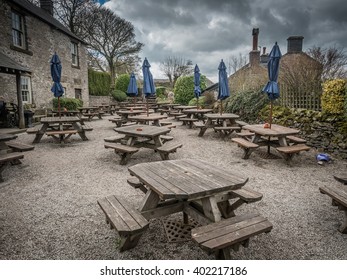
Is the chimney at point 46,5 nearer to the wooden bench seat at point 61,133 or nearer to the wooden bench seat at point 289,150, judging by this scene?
the wooden bench seat at point 61,133

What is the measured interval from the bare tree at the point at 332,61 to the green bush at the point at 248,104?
2296 millimetres

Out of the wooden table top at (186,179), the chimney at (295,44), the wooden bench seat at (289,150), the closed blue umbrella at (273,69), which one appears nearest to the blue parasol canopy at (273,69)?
the closed blue umbrella at (273,69)

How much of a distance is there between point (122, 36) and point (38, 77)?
17424mm

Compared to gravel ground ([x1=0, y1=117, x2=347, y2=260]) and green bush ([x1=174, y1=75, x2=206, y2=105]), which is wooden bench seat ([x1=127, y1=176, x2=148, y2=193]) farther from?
green bush ([x1=174, y1=75, x2=206, y2=105])

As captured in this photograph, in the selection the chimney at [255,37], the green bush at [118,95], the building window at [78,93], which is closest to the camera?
the building window at [78,93]

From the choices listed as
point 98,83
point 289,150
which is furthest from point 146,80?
point 98,83

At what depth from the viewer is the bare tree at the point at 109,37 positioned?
1039 inches

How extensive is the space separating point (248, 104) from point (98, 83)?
16.2 m

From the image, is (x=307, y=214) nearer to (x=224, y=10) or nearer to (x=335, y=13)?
(x=335, y=13)

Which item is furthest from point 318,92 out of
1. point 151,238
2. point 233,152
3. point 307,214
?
point 151,238

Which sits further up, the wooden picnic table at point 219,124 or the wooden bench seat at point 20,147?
the wooden picnic table at point 219,124

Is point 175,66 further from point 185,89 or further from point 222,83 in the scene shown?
point 222,83

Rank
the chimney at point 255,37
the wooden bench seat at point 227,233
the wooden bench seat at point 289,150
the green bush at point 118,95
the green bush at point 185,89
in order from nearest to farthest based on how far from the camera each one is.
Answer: the wooden bench seat at point 227,233 → the wooden bench seat at point 289,150 → the green bush at point 185,89 → the chimney at point 255,37 → the green bush at point 118,95

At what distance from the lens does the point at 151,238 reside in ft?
8.74
